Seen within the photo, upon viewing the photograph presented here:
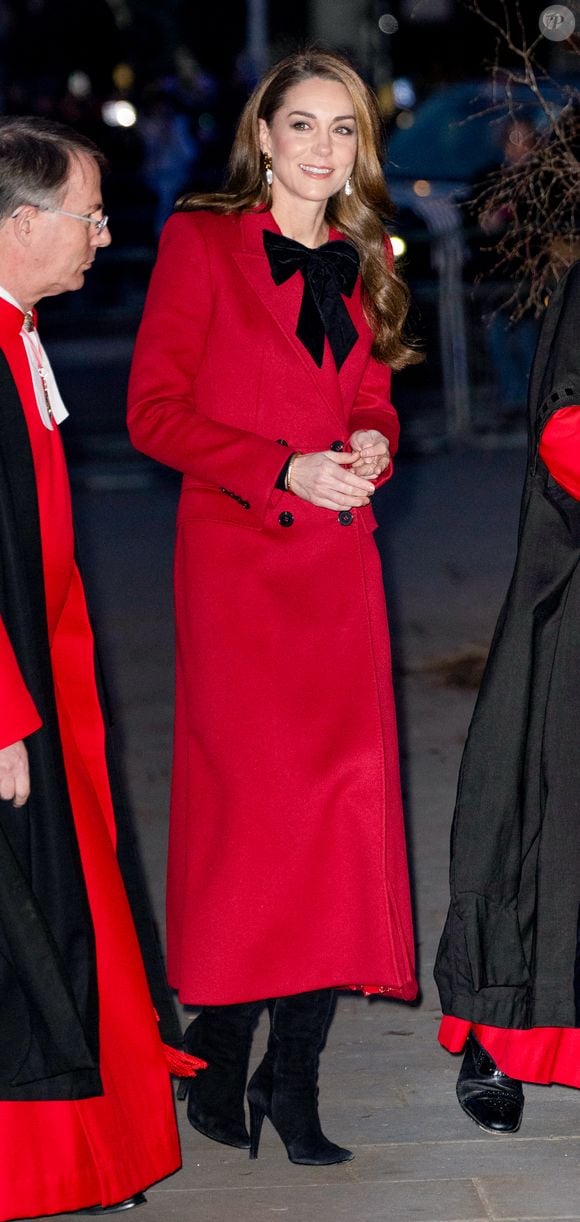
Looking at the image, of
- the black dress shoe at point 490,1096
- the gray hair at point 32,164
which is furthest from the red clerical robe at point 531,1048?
the gray hair at point 32,164

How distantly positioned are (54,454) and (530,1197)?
1715mm

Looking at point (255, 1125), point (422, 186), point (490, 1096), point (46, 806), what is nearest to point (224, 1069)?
point (255, 1125)

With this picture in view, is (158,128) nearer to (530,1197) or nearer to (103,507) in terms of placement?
(103,507)

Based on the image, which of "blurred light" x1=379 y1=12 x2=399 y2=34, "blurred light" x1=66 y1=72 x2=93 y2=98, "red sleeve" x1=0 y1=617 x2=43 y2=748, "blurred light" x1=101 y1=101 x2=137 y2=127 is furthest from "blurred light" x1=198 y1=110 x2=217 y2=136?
"red sleeve" x1=0 y1=617 x2=43 y2=748

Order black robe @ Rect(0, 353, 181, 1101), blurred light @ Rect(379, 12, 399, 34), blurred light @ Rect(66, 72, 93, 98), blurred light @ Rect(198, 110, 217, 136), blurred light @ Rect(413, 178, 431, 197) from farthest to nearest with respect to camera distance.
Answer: blurred light @ Rect(66, 72, 93, 98), blurred light @ Rect(379, 12, 399, 34), blurred light @ Rect(198, 110, 217, 136), blurred light @ Rect(413, 178, 431, 197), black robe @ Rect(0, 353, 181, 1101)

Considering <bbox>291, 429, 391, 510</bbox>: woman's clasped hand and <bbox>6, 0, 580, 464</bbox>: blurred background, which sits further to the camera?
<bbox>6, 0, 580, 464</bbox>: blurred background

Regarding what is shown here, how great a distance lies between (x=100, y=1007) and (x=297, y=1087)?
0.56 meters

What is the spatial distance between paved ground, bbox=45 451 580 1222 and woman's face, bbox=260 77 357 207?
78.4 inches

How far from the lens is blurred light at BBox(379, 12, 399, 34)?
31814 mm

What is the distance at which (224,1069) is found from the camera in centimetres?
425

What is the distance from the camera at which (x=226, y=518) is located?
4078 mm

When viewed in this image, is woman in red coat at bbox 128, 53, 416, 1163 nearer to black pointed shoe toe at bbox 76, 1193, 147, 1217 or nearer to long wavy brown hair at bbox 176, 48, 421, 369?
long wavy brown hair at bbox 176, 48, 421, 369

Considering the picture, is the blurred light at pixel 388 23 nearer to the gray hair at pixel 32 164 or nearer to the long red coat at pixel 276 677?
the long red coat at pixel 276 677

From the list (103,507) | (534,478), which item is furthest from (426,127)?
(534,478)
